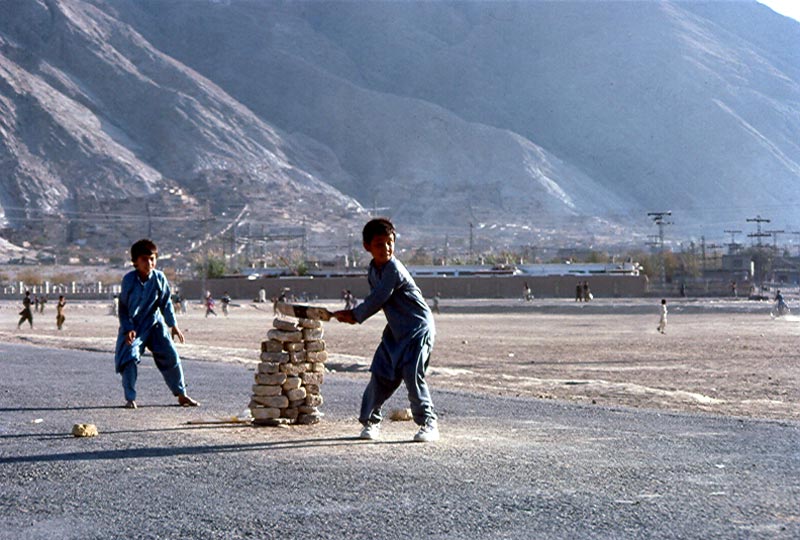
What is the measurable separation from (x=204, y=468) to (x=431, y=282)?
249ft

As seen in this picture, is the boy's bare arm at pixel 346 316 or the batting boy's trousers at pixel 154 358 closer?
the boy's bare arm at pixel 346 316

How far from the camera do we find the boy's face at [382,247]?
9531 mm

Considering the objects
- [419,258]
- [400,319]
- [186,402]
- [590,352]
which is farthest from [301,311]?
[419,258]

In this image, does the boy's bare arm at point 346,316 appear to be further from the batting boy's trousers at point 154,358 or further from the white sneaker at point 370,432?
the batting boy's trousers at point 154,358

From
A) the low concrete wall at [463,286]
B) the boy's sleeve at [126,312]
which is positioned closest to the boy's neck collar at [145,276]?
the boy's sleeve at [126,312]

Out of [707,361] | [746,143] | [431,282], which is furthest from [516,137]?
[707,361]

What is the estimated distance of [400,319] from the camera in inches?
376

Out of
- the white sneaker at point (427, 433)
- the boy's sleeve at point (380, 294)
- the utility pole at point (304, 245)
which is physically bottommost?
the white sneaker at point (427, 433)

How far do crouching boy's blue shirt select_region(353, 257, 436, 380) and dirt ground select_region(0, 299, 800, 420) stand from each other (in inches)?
223

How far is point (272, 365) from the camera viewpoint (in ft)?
35.2

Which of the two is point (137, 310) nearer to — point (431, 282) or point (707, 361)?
point (707, 361)

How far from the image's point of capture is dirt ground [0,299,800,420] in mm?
17016

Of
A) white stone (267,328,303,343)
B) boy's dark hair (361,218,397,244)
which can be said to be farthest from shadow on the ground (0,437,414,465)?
boy's dark hair (361,218,397,244)

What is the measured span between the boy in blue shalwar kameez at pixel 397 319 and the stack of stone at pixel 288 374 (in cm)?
122
